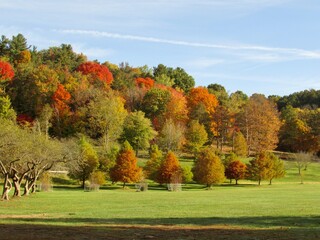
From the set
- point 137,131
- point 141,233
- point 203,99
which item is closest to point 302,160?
point 137,131

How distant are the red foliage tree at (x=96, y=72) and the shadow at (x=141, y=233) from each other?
3691 inches

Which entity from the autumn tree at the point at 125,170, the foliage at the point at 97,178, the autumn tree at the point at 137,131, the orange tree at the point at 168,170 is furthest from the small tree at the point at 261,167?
the foliage at the point at 97,178

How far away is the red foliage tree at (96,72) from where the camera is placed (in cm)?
11307

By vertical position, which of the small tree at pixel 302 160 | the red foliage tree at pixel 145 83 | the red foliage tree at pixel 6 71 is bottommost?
the small tree at pixel 302 160

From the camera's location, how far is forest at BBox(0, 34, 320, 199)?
231 feet

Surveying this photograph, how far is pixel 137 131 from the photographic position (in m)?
89.1

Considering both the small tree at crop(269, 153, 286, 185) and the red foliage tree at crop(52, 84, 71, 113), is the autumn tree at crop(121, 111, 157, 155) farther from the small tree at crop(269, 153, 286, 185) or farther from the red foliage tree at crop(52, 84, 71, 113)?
the small tree at crop(269, 153, 286, 185)

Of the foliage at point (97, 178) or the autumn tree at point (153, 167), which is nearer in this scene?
the foliage at point (97, 178)

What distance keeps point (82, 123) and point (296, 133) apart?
164ft

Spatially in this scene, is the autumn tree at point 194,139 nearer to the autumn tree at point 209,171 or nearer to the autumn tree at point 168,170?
the autumn tree at point 209,171

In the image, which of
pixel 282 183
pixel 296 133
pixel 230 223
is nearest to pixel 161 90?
pixel 296 133

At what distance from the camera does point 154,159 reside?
243 ft

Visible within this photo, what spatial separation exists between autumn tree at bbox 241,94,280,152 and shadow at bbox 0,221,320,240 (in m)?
84.9

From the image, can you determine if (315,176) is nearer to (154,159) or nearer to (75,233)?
(154,159)
